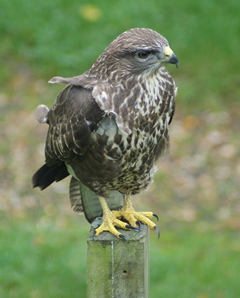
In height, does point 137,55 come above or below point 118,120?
above

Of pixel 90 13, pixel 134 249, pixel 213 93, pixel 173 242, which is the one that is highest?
pixel 90 13

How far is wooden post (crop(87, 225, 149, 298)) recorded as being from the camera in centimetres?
227

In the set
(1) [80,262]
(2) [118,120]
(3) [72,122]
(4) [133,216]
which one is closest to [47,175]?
(3) [72,122]

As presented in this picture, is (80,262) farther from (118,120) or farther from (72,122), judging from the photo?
(118,120)

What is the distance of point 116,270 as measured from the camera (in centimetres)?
227

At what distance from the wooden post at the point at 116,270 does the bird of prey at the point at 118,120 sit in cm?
23

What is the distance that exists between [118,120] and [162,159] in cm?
92

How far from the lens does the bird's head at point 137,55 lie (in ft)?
8.55

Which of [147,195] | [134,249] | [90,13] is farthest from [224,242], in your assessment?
[90,13]

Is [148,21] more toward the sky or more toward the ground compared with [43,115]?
more toward the sky

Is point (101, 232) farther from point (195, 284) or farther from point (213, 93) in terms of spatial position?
point (213, 93)

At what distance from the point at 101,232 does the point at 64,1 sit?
6070 millimetres

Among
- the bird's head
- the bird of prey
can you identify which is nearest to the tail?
the bird of prey

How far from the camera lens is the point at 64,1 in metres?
7.91
